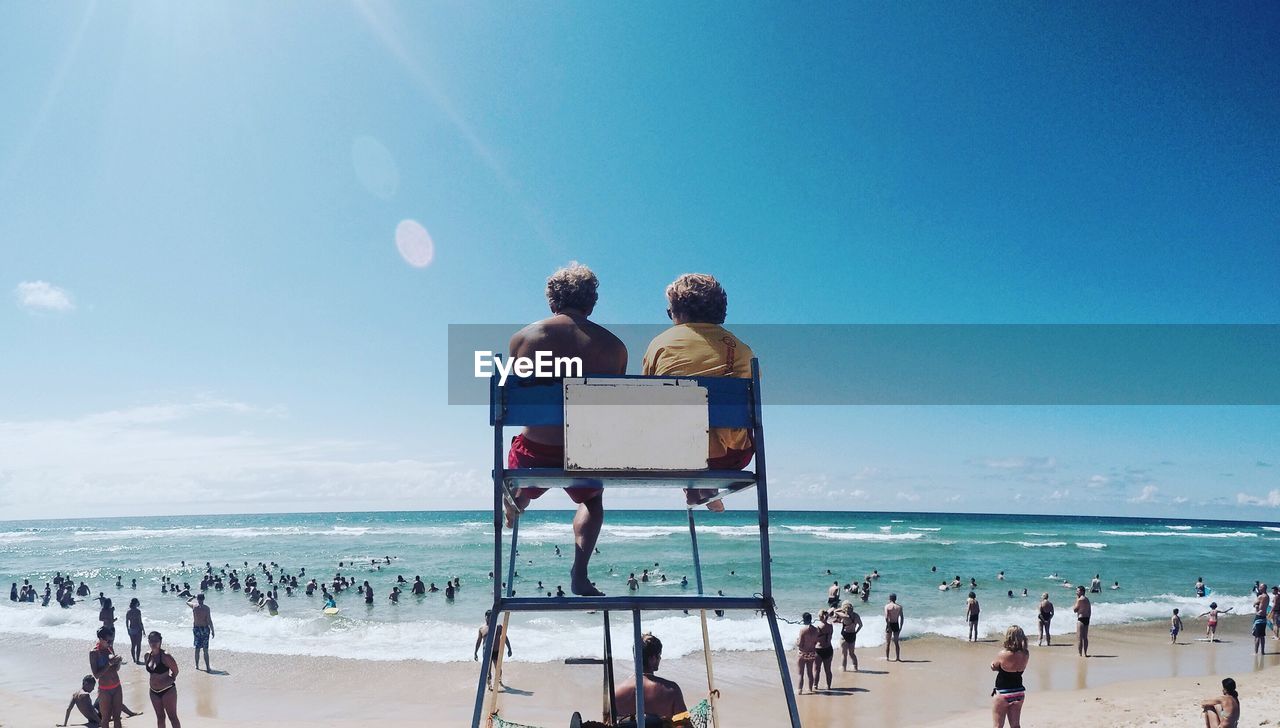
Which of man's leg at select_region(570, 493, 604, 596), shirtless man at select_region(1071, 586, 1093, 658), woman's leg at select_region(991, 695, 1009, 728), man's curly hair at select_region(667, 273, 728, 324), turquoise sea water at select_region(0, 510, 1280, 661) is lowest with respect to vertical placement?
turquoise sea water at select_region(0, 510, 1280, 661)

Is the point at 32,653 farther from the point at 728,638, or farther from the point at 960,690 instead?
the point at 960,690

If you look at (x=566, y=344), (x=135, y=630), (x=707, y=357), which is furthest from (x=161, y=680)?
(x=707, y=357)

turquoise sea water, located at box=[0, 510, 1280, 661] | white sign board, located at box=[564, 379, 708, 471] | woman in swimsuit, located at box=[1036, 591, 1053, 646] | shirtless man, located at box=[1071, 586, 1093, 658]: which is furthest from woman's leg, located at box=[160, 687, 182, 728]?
woman in swimsuit, located at box=[1036, 591, 1053, 646]

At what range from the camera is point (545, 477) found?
2779mm

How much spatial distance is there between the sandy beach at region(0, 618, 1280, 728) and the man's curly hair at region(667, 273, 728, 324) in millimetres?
11091

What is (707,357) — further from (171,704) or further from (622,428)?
(171,704)

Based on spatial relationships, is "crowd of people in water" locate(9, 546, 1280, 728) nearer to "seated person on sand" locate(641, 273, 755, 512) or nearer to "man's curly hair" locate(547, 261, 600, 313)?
"seated person on sand" locate(641, 273, 755, 512)

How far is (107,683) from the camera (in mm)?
10969

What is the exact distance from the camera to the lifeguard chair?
265 cm

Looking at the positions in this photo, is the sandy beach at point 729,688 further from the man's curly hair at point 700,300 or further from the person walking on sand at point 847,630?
the man's curly hair at point 700,300

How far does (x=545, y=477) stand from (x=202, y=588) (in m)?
32.5

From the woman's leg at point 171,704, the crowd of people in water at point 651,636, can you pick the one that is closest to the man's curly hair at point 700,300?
the crowd of people in water at point 651,636

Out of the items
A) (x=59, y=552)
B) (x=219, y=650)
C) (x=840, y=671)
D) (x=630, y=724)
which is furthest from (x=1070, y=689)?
(x=59, y=552)

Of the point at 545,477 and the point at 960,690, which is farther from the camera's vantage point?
the point at 960,690
